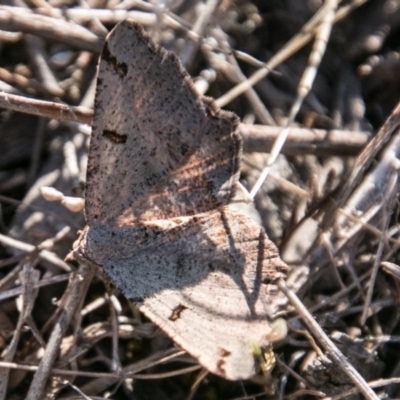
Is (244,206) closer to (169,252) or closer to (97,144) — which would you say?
(169,252)

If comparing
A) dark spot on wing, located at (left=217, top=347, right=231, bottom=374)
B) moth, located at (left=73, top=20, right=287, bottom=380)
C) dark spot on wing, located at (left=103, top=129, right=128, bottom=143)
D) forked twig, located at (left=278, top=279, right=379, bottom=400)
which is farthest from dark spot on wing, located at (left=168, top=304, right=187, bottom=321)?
dark spot on wing, located at (left=103, top=129, right=128, bottom=143)

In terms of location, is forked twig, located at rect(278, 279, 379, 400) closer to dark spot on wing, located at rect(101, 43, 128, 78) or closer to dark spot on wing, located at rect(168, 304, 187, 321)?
dark spot on wing, located at rect(168, 304, 187, 321)

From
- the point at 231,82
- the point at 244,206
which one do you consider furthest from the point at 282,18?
the point at 244,206

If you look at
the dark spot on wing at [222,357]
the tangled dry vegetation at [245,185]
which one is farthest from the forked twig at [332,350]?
the dark spot on wing at [222,357]

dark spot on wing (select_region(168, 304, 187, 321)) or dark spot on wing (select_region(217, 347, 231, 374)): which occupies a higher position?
dark spot on wing (select_region(217, 347, 231, 374))

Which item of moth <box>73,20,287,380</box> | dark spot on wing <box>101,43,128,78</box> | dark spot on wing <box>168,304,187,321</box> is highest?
dark spot on wing <box>101,43,128,78</box>

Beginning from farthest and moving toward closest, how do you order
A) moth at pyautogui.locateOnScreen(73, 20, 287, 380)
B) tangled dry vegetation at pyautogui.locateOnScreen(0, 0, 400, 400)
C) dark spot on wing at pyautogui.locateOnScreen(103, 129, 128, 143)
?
tangled dry vegetation at pyautogui.locateOnScreen(0, 0, 400, 400), dark spot on wing at pyautogui.locateOnScreen(103, 129, 128, 143), moth at pyautogui.locateOnScreen(73, 20, 287, 380)

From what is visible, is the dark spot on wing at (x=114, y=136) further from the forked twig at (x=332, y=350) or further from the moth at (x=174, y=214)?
the forked twig at (x=332, y=350)

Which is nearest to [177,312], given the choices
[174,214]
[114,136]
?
[174,214]

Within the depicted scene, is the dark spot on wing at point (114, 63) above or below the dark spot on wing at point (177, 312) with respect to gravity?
above
